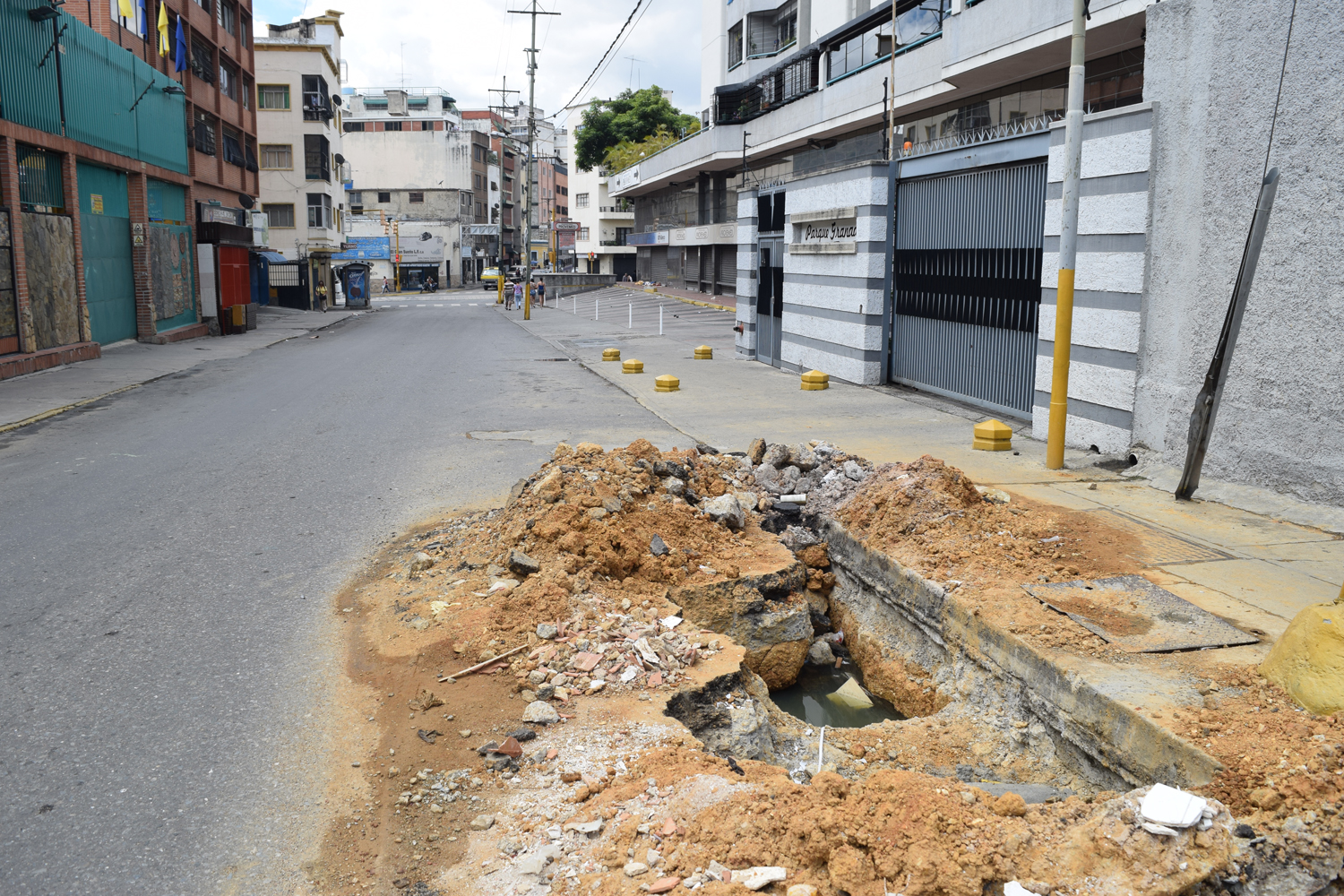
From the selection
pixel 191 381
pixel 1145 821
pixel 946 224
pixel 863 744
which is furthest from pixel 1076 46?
pixel 191 381

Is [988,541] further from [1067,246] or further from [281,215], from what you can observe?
[281,215]

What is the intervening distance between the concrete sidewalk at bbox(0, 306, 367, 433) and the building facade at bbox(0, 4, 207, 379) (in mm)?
590

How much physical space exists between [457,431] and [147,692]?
8.25m

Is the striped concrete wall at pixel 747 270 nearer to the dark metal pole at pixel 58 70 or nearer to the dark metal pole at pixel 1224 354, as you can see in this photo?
the dark metal pole at pixel 1224 354

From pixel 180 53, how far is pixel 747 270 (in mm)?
20694

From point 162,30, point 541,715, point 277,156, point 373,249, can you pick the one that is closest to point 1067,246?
point 541,715

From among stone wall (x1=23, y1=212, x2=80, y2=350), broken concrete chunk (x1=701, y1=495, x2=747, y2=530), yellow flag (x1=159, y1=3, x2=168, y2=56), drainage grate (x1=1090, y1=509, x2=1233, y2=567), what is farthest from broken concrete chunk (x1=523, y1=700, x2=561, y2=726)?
yellow flag (x1=159, y1=3, x2=168, y2=56)

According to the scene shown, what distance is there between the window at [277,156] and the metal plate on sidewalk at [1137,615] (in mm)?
54241

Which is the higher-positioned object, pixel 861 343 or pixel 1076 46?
pixel 1076 46

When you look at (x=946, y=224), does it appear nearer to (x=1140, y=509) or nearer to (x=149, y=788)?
(x=1140, y=509)

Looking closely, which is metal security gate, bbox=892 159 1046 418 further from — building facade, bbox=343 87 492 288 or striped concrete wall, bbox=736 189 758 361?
building facade, bbox=343 87 492 288

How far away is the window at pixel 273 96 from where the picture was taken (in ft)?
173

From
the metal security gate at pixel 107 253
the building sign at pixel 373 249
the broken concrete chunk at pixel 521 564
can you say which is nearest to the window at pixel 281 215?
the building sign at pixel 373 249

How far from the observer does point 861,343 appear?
17.1 meters
